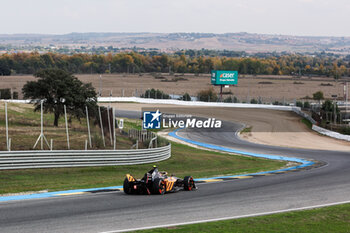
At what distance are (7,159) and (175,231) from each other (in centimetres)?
1161

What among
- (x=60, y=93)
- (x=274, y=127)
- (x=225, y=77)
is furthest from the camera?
(x=225, y=77)

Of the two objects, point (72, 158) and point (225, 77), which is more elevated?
point (72, 158)

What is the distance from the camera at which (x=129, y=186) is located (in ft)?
57.0

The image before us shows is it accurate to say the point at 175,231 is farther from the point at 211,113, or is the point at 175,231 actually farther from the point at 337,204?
the point at 211,113

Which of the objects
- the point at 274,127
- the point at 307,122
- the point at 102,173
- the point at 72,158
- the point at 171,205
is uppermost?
the point at 171,205

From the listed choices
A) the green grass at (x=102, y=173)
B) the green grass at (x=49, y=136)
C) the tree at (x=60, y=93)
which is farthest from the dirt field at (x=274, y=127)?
the green grass at (x=49, y=136)

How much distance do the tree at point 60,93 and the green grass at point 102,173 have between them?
1237 centimetres

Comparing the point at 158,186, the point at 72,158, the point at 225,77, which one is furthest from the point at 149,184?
the point at 225,77

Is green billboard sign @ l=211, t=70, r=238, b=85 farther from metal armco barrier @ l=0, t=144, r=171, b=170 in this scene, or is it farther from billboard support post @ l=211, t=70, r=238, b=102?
metal armco barrier @ l=0, t=144, r=171, b=170

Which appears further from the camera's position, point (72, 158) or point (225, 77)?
point (225, 77)

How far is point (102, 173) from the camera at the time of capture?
76.7 feet

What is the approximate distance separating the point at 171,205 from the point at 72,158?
30.2 ft

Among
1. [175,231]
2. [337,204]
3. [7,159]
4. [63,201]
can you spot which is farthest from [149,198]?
[7,159]

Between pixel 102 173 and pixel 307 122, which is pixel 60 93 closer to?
pixel 102 173
